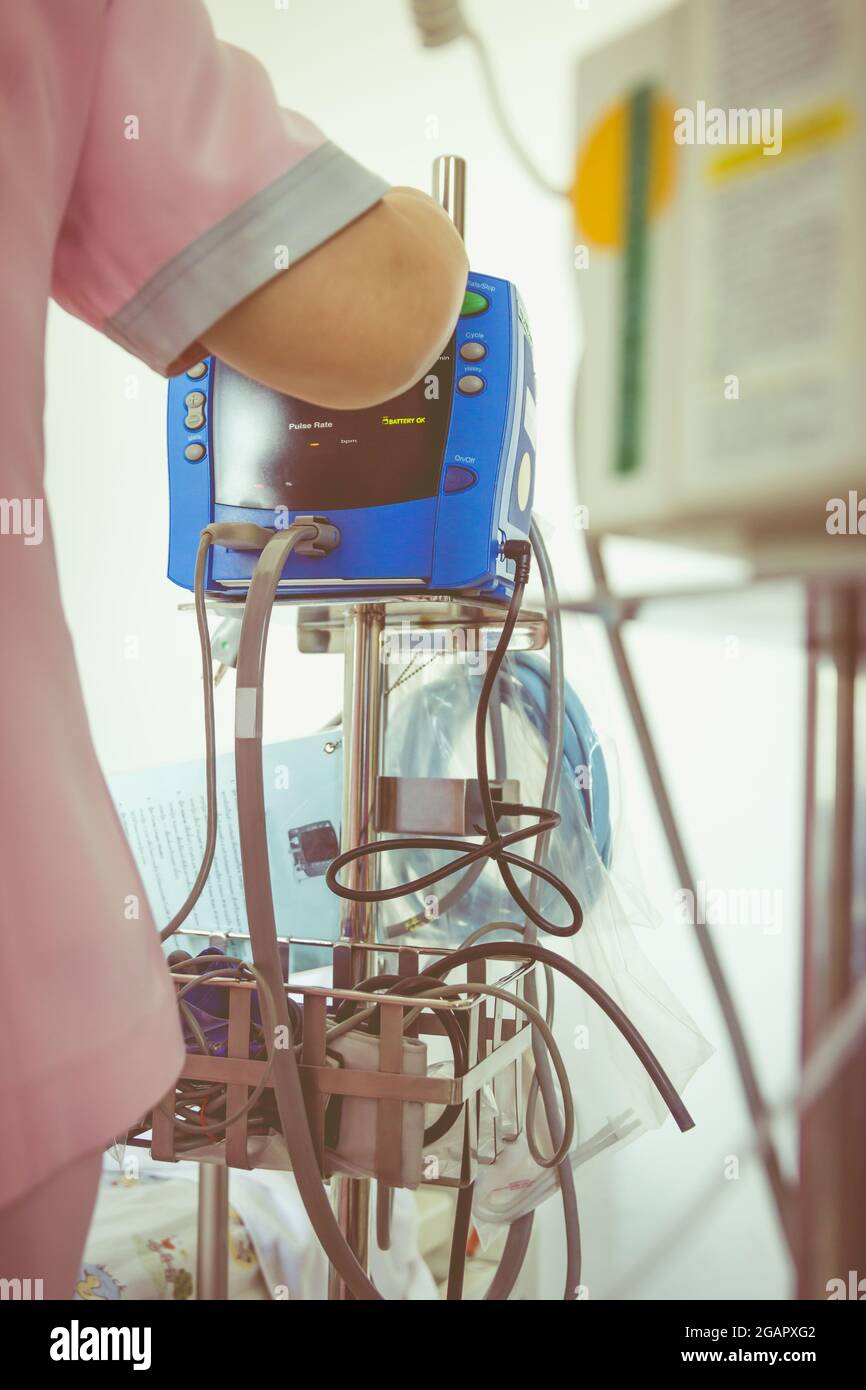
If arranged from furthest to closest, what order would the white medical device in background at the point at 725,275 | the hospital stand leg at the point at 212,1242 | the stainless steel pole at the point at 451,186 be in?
the hospital stand leg at the point at 212,1242
the stainless steel pole at the point at 451,186
the white medical device in background at the point at 725,275

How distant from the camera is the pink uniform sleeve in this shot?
0.49 meters

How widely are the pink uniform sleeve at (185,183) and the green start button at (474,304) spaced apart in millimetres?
273

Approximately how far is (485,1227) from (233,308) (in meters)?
0.74

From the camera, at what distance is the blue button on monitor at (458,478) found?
763 millimetres

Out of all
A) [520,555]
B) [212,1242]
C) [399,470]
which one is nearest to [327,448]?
[399,470]

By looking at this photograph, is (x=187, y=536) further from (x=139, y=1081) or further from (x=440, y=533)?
(x=139, y=1081)

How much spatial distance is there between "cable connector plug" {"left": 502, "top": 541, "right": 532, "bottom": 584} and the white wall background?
0.03m

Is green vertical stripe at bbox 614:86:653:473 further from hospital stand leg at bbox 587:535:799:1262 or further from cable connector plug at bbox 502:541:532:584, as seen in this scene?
cable connector plug at bbox 502:541:532:584

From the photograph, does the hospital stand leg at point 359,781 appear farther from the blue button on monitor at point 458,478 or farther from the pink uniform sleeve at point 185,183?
the pink uniform sleeve at point 185,183

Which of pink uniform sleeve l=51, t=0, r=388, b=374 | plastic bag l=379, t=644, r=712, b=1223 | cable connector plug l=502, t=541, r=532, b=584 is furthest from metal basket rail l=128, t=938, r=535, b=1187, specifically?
pink uniform sleeve l=51, t=0, r=388, b=374

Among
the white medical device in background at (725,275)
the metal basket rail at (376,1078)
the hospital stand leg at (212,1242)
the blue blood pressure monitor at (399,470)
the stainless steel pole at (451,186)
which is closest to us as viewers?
the white medical device in background at (725,275)

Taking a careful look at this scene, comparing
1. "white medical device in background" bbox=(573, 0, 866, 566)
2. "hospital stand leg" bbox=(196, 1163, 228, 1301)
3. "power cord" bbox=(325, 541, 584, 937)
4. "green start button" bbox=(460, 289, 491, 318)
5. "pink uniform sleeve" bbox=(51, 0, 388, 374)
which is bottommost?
"hospital stand leg" bbox=(196, 1163, 228, 1301)

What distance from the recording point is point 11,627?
0.44 meters

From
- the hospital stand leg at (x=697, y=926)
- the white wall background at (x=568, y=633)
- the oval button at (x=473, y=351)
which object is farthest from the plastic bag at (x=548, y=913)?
the hospital stand leg at (x=697, y=926)
